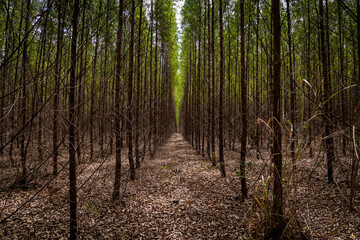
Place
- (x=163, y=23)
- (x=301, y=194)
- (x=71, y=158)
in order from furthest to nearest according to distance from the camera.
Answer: (x=163, y=23)
(x=301, y=194)
(x=71, y=158)

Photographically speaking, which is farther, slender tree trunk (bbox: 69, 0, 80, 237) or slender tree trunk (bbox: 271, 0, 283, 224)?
slender tree trunk (bbox: 69, 0, 80, 237)

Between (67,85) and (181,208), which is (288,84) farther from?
(67,85)

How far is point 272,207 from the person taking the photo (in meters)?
2.75

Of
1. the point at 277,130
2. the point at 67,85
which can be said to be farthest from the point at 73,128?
the point at 277,130

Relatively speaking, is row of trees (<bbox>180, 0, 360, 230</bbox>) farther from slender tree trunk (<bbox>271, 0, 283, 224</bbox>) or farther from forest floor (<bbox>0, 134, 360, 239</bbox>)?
forest floor (<bbox>0, 134, 360, 239</bbox>)

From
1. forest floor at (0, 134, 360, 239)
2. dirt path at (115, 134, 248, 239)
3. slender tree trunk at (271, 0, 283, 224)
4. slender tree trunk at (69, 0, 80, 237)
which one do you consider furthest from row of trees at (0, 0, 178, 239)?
slender tree trunk at (271, 0, 283, 224)

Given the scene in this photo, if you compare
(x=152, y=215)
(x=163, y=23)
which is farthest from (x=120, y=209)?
(x=163, y=23)

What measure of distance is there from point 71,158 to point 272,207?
122 inches

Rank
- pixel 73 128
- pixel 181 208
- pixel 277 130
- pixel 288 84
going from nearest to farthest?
pixel 277 130, pixel 73 128, pixel 181 208, pixel 288 84

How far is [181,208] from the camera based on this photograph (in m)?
4.63

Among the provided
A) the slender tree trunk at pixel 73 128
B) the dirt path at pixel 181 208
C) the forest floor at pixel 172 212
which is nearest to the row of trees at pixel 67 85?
the slender tree trunk at pixel 73 128

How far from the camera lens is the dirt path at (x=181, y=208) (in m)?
3.74

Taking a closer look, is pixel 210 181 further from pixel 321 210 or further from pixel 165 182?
pixel 321 210

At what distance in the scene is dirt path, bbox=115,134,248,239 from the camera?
3.74 meters
